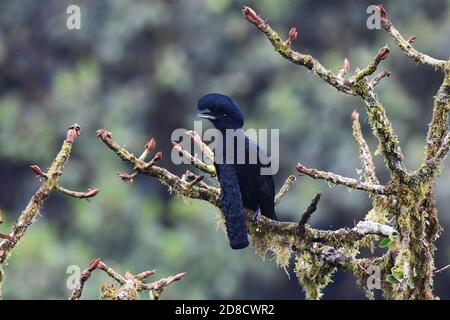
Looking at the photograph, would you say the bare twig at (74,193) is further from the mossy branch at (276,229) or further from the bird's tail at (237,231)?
the bird's tail at (237,231)

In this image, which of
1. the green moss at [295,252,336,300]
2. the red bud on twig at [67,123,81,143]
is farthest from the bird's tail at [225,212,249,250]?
the red bud on twig at [67,123,81,143]

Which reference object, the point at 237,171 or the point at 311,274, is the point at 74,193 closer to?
the point at 311,274

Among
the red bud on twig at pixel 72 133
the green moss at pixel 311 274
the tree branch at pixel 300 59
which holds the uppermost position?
the tree branch at pixel 300 59

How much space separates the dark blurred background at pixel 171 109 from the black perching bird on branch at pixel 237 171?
7527 millimetres

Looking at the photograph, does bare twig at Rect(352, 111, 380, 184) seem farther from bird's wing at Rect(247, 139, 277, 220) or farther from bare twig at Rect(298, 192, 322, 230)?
bird's wing at Rect(247, 139, 277, 220)

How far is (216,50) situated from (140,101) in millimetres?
1346

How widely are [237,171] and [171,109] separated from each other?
10.6 m

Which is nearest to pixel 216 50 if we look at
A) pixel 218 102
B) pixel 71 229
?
pixel 71 229

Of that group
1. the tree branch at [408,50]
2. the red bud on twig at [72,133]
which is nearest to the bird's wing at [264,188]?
the tree branch at [408,50]

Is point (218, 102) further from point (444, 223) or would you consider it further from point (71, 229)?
point (71, 229)

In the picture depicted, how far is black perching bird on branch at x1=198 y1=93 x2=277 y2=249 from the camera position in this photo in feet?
15.0

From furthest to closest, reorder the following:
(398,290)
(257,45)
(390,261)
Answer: (257,45) → (390,261) → (398,290)

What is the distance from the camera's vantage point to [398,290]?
3.81 metres

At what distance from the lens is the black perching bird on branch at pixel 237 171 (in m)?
4.58
